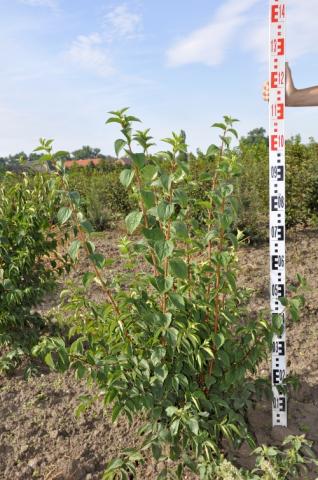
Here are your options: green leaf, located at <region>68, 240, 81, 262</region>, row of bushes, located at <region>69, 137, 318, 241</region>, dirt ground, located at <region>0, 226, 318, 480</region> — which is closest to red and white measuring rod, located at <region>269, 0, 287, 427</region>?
dirt ground, located at <region>0, 226, 318, 480</region>

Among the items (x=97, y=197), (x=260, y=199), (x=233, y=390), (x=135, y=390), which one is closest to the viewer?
(x=135, y=390)

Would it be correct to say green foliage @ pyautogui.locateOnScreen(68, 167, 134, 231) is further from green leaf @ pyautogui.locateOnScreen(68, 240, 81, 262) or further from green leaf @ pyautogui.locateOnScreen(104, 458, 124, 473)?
green leaf @ pyautogui.locateOnScreen(68, 240, 81, 262)

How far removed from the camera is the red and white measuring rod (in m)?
2.85

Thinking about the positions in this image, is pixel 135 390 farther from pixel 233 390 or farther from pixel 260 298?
pixel 260 298

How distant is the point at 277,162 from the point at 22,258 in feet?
6.16

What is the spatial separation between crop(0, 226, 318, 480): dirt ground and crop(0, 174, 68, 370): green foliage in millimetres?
323

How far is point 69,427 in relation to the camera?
3.20 meters

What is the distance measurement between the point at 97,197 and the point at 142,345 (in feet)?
22.4

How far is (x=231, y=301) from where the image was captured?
8.80 feet

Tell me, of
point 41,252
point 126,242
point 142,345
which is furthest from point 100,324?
point 41,252

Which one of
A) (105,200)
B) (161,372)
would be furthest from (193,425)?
(105,200)

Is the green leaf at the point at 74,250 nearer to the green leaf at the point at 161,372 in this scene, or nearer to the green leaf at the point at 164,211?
the green leaf at the point at 164,211

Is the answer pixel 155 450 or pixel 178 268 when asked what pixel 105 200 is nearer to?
pixel 155 450

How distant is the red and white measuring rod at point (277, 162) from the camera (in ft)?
9.35
